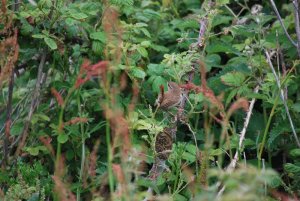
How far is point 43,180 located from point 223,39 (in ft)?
4.05

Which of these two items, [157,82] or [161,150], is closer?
[161,150]

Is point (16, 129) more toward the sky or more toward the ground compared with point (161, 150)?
more toward the ground

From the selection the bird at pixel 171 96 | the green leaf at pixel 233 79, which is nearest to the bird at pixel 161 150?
the bird at pixel 171 96

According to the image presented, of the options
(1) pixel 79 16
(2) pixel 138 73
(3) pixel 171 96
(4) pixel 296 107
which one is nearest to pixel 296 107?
(4) pixel 296 107

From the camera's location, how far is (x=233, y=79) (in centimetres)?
295

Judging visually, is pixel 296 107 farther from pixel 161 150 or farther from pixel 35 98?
pixel 35 98

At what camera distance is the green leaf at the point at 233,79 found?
9.63ft

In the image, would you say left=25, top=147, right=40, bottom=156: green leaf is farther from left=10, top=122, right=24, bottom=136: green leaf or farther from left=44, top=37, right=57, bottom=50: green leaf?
left=44, top=37, right=57, bottom=50: green leaf

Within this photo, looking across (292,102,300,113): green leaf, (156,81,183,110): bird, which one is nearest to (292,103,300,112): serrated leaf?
(292,102,300,113): green leaf

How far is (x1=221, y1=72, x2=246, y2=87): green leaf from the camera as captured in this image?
2936 millimetres

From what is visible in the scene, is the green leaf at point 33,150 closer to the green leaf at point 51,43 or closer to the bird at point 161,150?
the green leaf at point 51,43

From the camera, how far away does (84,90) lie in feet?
10.4

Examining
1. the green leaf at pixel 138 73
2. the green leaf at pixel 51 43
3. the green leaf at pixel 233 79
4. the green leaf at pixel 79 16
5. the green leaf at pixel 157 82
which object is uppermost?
the green leaf at pixel 79 16

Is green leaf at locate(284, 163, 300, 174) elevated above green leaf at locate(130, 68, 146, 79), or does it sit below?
below
